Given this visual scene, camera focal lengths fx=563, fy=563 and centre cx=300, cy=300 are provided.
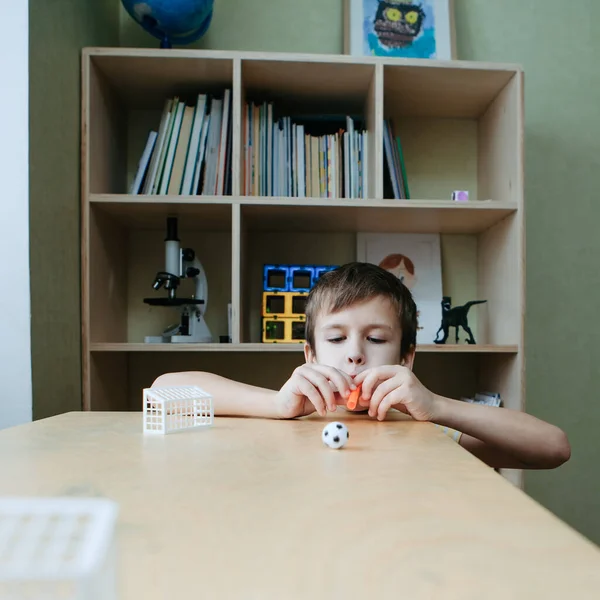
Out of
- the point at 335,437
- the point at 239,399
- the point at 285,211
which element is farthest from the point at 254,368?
the point at 335,437

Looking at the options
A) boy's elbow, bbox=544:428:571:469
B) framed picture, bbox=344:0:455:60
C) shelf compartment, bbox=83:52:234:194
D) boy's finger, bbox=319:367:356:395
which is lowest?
boy's elbow, bbox=544:428:571:469

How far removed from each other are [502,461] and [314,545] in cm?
85

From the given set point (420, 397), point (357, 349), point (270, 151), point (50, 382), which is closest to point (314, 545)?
point (420, 397)

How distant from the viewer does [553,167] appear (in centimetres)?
223

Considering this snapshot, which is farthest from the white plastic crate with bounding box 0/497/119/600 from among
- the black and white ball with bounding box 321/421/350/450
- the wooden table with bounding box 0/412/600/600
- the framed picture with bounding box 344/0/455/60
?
the framed picture with bounding box 344/0/455/60

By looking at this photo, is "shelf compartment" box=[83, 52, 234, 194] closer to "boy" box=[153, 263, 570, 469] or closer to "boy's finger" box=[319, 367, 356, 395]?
"boy" box=[153, 263, 570, 469]

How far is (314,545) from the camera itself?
12.9 inches

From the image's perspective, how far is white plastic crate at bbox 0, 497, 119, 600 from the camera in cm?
16

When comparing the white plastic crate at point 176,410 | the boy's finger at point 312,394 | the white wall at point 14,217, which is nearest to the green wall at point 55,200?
the white wall at point 14,217

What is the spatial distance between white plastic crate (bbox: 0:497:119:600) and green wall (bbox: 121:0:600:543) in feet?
7.26

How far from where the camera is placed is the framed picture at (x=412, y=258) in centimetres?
213

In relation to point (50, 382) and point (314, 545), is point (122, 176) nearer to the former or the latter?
point (50, 382)

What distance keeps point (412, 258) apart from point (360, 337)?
112 centimetres

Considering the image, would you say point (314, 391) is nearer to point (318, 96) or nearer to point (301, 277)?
point (301, 277)
